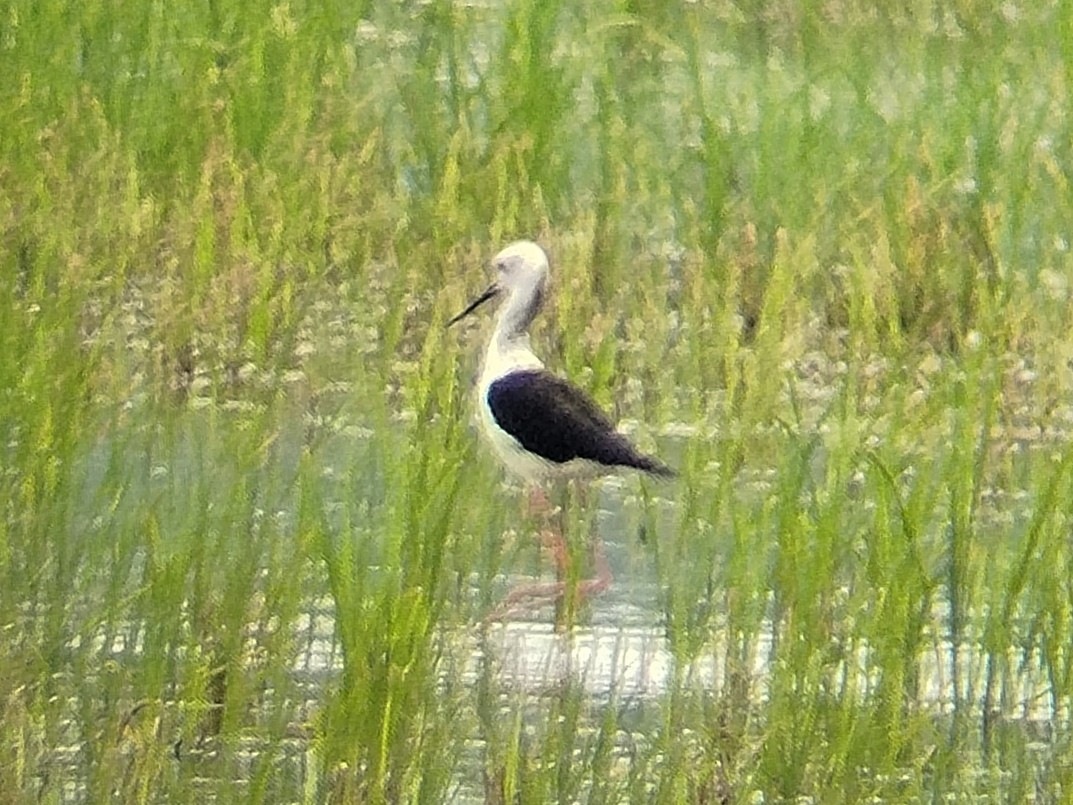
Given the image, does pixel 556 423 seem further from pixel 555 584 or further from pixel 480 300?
pixel 480 300

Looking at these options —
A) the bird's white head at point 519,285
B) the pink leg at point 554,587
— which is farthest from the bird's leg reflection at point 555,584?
the bird's white head at point 519,285

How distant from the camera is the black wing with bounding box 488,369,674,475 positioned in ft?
12.3

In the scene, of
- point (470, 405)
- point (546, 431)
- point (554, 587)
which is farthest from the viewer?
point (470, 405)

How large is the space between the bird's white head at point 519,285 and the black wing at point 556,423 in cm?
14

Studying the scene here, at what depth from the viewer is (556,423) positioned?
149 inches

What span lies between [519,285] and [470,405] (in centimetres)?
20

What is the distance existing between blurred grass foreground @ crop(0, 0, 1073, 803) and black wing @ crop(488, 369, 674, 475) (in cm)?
8

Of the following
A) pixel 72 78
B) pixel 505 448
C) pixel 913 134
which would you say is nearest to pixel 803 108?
pixel 913 134

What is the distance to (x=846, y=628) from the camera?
336 cm

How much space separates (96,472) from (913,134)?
2335mm

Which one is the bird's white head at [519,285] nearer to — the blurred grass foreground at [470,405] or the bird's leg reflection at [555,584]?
the blurred grass foreground at [470,405]

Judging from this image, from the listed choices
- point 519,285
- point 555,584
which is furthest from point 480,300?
point 555,584

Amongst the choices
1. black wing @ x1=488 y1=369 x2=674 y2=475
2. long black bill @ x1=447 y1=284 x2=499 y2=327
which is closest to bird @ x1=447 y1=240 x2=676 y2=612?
black wing @ x1=488 y1=369 x2=674 y2=475

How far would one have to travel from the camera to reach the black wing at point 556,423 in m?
3.76
